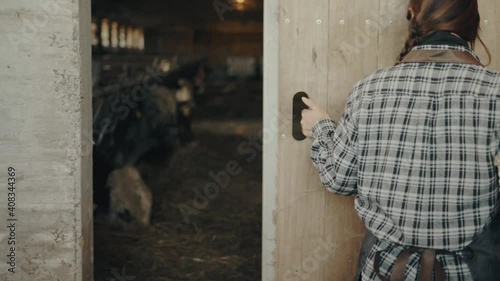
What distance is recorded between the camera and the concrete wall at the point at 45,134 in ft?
9.68

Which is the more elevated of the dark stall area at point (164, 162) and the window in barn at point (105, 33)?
the window in barn at point (105, 33)

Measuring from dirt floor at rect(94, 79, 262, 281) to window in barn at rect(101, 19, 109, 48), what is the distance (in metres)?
2.92

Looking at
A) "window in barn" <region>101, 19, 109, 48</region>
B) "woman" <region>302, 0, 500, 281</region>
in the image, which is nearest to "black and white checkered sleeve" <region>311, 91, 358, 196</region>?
"woman" <region>302, 0, 500, 281</region>

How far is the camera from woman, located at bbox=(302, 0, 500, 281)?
6.38ft

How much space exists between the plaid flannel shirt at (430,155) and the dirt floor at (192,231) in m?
2.89

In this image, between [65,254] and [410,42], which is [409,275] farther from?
[65,254]

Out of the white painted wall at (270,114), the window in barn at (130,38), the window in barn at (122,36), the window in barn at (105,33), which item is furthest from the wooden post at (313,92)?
the window in barn at (130,38)

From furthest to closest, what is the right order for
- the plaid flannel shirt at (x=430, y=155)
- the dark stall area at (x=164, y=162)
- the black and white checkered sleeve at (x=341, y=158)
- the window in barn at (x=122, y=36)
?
the window in barn at (x=122, y=36) → the dark stall area at (x=164, y=162) → the black and white checkered sleeve at (x=341, y=158) → the plaid flannel shirt at (x=430, y=155)

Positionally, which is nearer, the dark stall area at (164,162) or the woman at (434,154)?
the woman at (434,154)
